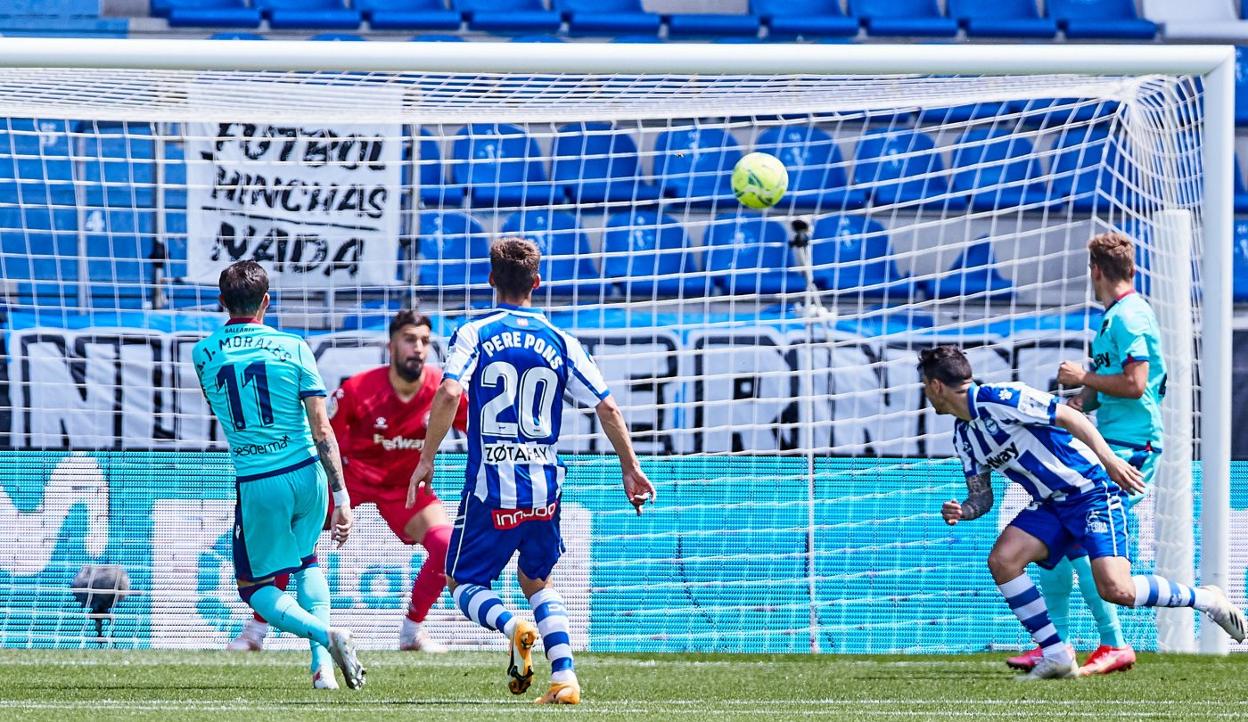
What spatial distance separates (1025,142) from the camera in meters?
11.9

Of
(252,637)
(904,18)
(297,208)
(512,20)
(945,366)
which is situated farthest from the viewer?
(904,18)

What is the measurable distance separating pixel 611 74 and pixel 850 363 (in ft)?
11.4

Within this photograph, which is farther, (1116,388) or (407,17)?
Result: (407,17)

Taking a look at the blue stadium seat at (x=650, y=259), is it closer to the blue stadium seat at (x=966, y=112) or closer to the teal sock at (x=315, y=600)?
the blue stadium seat at (x=966, y=112)

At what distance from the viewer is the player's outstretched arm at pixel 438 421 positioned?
4965 millimetres

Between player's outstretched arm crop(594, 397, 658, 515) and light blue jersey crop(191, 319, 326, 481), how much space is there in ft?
3.71

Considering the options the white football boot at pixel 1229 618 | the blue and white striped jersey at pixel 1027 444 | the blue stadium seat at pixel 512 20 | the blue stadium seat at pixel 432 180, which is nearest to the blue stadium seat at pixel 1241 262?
the blue stadium seat at pixel 512 20

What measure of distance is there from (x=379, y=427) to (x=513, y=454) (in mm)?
2454

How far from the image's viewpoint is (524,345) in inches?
201

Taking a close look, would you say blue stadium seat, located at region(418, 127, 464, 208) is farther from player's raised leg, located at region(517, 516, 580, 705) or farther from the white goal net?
player's raised leg, located at region(517, 516, 580, 705)

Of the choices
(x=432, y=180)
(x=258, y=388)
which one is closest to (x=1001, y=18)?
(x=432, y=180)

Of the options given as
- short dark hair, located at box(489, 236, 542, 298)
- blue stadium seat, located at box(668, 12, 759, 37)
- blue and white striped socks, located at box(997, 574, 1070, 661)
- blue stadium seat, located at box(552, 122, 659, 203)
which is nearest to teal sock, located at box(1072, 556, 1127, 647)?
blue and white striped socks, located at box(997, 574, 1070, 661)

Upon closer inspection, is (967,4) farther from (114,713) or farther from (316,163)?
(114,713)

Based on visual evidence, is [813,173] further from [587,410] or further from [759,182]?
[587,410]
